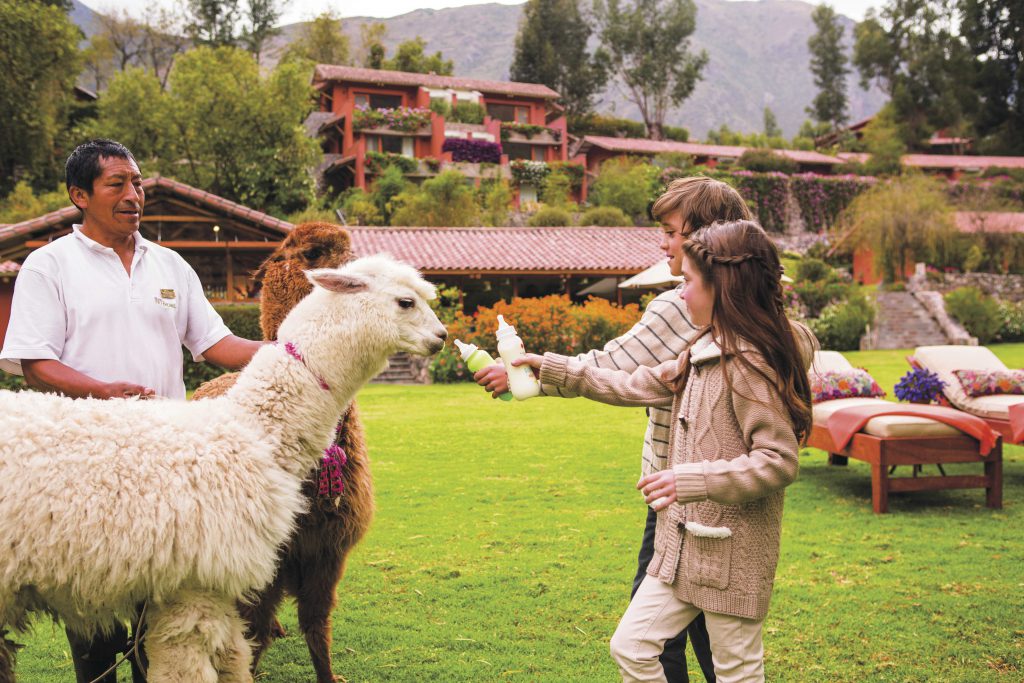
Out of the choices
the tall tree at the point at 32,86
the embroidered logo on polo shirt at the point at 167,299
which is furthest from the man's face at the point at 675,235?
the tall tree at the point at 32,86

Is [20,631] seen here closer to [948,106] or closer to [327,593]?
[327,593]

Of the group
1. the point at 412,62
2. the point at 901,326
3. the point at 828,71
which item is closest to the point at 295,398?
the point at 901,326

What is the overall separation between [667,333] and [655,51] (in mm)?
67097

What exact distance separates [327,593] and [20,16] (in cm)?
3561

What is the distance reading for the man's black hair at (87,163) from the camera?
2635mm

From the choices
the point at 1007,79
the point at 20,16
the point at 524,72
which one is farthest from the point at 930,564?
the point at 1007,79

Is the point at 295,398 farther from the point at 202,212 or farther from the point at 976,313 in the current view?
the point at 976,313

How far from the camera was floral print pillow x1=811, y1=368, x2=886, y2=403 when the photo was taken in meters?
7.68

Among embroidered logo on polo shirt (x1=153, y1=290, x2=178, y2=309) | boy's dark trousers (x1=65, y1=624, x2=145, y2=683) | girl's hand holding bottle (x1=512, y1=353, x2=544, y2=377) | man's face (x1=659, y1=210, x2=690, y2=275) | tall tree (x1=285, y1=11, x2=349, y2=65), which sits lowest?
boy's dark trousers (x1=65, y1=624, x2=145, y2=683)

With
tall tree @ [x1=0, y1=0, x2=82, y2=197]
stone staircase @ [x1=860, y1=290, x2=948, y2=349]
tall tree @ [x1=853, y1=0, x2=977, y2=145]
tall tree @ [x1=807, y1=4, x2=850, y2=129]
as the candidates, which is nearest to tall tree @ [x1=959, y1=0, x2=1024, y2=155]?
tall tree @ [x1=853, y1=0, x2=977, y2=145]

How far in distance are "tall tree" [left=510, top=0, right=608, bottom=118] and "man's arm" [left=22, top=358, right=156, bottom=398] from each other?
195ft

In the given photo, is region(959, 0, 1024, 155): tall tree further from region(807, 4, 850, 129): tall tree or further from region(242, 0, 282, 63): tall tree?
region(242, 0, 282, 63): tall tree

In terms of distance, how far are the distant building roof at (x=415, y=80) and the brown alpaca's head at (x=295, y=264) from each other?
136ft

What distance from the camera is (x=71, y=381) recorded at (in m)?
2.51
